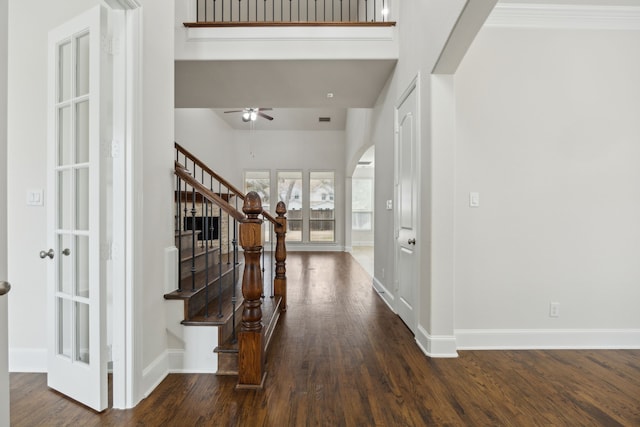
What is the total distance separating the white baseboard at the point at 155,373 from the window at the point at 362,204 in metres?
9.61

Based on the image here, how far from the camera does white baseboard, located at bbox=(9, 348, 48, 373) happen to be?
2.23m

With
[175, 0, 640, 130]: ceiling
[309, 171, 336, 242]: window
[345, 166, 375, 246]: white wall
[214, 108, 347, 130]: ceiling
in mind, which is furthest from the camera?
[345, 166, 375, 246]: white wall

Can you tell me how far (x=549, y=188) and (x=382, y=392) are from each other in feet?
7.25

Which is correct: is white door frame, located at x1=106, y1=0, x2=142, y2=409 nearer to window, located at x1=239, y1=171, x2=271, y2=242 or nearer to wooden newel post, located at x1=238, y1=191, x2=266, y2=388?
wooden newel post, located at x1=238, y1=191, x2=266, y2=388

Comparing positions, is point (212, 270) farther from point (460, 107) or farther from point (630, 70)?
point (630, 70)

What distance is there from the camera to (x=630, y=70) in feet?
8.89

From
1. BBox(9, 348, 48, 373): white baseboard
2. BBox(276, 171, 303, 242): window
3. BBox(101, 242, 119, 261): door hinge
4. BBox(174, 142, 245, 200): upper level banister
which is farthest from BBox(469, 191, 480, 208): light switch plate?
BBox(276, 171, 303, 242): window

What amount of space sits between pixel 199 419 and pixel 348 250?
25.7 feet

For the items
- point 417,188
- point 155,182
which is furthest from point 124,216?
point 417,188

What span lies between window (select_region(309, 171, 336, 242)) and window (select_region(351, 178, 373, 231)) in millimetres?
2016

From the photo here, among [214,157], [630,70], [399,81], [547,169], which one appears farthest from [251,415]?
[214,157]

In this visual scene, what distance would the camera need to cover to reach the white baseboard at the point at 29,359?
223 cm

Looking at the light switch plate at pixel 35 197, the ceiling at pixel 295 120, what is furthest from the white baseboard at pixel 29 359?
the ceiling at pixel 295 120

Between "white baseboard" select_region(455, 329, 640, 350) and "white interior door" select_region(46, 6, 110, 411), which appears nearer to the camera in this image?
"white interior door" select_region(46, 6, 110, 411)
